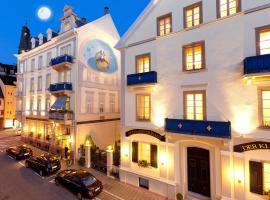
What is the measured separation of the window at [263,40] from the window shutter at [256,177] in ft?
22.2

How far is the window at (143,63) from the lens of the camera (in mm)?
15705

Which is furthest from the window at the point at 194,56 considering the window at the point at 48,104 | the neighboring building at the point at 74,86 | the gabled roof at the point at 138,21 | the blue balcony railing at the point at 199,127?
the window at the point at 48,104

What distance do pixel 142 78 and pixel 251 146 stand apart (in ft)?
29.3

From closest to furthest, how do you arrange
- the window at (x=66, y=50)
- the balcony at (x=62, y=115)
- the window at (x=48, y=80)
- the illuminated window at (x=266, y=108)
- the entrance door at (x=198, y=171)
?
the illuminated window at (x=266, y=108) → the entrance door at (x=198, y=171) → the balcony at (x=62, y=115) → the window at (x=66, y=50) → the window at (x=48, y=80)

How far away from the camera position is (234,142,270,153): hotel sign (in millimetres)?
10398

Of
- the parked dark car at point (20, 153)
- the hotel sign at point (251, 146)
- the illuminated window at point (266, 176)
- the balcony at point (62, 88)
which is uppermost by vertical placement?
the balcony at point (62, 88)

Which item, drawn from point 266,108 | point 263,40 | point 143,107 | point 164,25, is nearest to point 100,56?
point 164,25

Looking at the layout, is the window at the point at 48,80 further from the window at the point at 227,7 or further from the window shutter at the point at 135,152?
the window at the point at 227,7

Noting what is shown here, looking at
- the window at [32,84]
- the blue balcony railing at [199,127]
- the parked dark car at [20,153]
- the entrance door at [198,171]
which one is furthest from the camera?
the window at [32,84]

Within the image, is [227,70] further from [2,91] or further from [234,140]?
[2,91]

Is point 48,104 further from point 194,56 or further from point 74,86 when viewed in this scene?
point 194,56

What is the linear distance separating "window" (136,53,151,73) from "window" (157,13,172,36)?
2167mm

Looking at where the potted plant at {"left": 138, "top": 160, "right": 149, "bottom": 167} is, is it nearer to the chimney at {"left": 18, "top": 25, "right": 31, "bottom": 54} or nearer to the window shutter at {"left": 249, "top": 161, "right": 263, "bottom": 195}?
the window shutter at {"left": 249, "top": 161, "right": 263, "bottom": 195}

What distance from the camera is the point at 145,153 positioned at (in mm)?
15555
